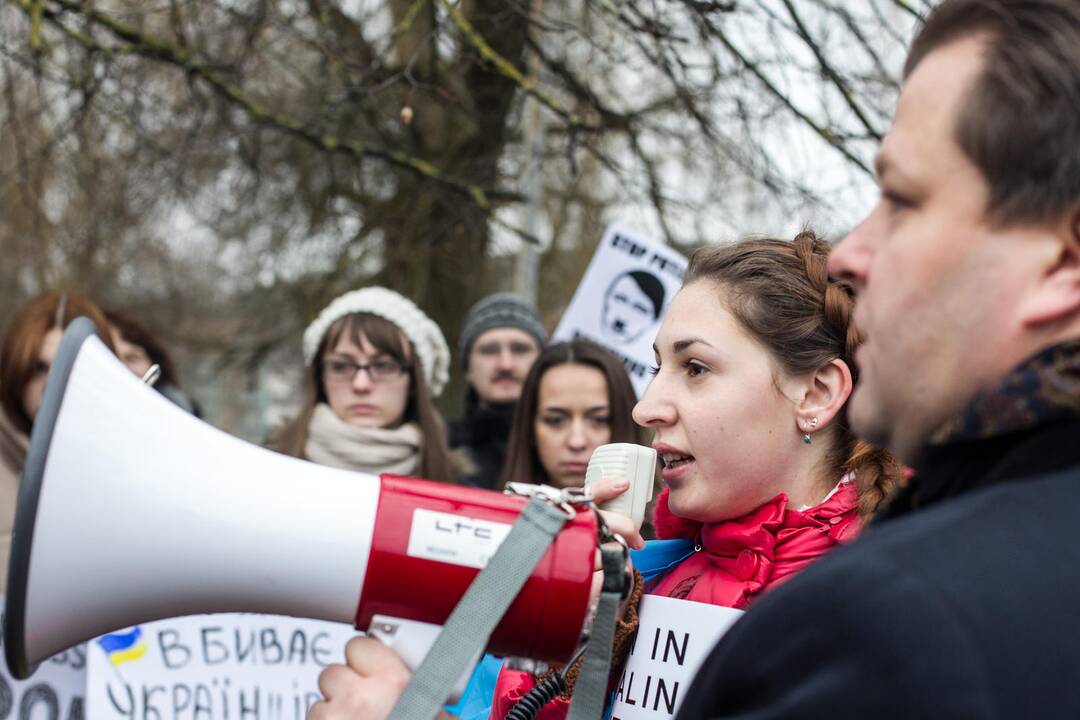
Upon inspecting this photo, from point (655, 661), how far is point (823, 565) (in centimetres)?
→ 94

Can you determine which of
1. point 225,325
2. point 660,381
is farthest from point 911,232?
point 225,325

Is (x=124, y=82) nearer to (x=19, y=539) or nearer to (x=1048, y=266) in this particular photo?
(x=19, y=539)

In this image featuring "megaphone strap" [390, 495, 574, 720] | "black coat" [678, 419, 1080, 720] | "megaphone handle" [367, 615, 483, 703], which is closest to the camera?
"black coat" [678, 419, 1080, 720]

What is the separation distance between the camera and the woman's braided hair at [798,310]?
1885mm

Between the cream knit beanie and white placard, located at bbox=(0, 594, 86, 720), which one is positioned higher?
the cream knit beanie

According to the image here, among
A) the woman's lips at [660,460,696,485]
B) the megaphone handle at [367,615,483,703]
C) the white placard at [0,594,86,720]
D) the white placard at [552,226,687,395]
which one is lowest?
the white placard at [0,594,86,720]

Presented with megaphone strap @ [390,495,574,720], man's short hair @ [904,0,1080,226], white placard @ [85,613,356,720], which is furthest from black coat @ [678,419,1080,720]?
white placard @ [85,613,356,720]

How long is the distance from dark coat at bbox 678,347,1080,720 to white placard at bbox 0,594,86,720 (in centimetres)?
273

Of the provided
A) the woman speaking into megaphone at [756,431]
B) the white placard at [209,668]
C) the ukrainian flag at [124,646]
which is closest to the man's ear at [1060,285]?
the woman speaking into megaphone at [756,431]

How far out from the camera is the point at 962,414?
1.00m

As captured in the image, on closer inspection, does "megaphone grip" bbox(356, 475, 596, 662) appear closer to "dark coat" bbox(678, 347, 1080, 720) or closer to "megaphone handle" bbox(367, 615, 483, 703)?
"megaphone handle" bbox(367, 615, 483, 703)

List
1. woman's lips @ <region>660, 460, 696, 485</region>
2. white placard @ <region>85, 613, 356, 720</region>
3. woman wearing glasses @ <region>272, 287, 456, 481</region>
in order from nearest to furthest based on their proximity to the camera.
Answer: woman's lips @ <region>660, 460, 696, 485</region> → white placard @ <region>85, 613, 356, 720</region> → woman wearing glasses @ <region>272, 287, 456, 481</region>

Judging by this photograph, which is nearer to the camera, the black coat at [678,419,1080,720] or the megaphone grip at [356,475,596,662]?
the black coat at [678,419,1080,720]

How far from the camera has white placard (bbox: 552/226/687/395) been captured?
177 inches
